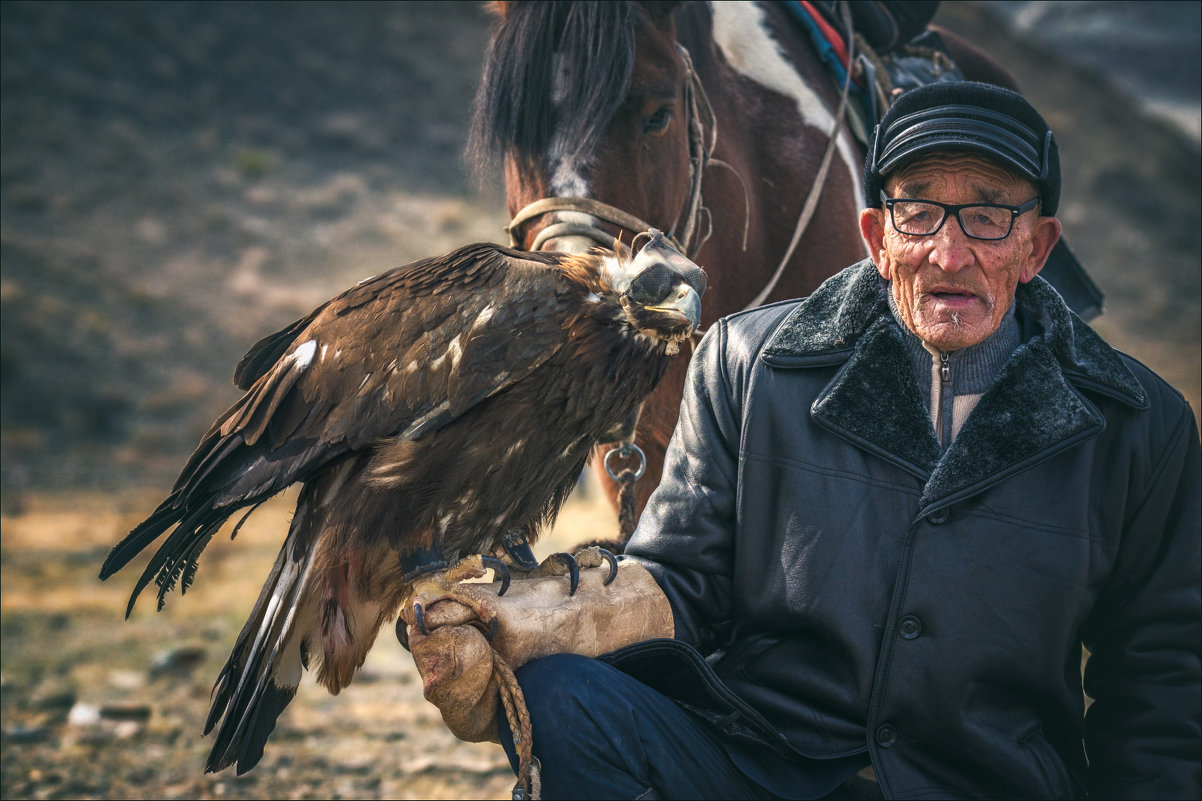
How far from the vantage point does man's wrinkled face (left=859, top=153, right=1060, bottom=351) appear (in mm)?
2006

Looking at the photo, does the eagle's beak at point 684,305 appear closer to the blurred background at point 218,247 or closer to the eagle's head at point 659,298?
the eagle's head at point 659,298

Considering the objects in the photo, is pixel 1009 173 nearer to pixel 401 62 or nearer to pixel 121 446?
pixel 121 446

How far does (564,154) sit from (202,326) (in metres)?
11.1

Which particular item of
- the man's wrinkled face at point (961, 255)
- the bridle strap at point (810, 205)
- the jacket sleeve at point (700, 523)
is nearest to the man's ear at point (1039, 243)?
the man's wrinkled face at point (961, 255)

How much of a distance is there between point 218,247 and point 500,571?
533 inches

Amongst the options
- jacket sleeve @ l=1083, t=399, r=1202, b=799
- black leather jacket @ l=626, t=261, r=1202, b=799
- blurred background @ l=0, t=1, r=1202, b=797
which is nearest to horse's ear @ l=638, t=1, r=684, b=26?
blurred background @ l=0, t=1, r=1202, b=797

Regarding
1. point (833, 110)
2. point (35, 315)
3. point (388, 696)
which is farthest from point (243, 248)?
point (833, 110)

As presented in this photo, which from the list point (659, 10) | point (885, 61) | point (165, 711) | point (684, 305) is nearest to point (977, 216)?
point (684, 305)

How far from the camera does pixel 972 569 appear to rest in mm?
1942

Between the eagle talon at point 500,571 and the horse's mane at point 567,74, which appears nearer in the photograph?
the eagle talon at point 500,571

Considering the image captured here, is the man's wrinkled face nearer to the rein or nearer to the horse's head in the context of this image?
the rein

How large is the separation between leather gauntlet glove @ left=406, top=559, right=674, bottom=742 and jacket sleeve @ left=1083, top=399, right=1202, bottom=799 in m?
0.82

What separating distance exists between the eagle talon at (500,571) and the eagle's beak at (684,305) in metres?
0.55

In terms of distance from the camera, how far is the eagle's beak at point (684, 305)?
1988mm
